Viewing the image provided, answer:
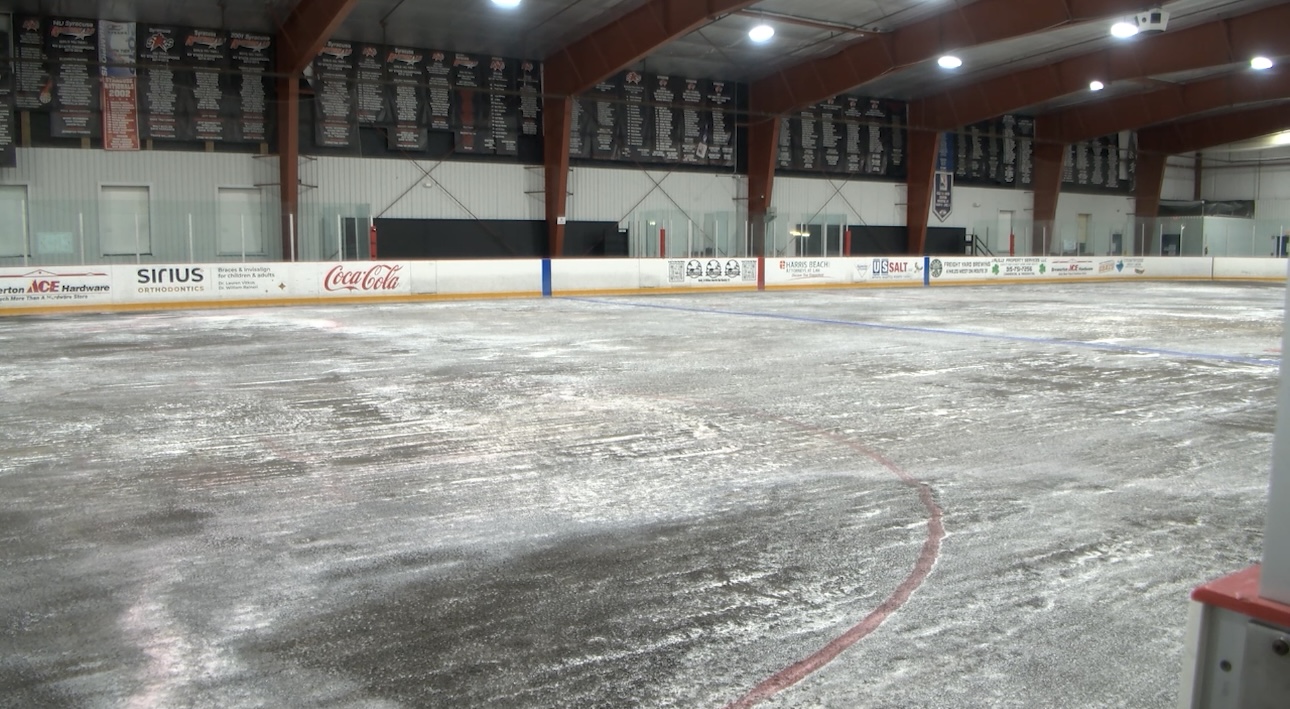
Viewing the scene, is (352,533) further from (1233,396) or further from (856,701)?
(1233,396)

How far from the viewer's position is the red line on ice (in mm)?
3395

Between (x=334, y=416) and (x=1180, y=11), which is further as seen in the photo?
(x=1180, y=11)

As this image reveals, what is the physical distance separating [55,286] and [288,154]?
6946 millimetres

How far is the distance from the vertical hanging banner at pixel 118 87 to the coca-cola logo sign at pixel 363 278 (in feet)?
20.4

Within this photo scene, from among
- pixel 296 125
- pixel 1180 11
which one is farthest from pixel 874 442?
pixel 1180 11

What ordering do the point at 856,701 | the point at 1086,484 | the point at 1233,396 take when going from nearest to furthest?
the point at 856,701 → the point at 1086,484 → the point at 1233,396

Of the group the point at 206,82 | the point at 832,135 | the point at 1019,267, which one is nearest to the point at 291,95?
the point at 206,82

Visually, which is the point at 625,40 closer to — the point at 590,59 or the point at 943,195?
the point at 590,59

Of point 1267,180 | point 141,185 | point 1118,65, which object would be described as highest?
point 1118,65

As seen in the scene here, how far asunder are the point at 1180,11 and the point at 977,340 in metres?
19.4

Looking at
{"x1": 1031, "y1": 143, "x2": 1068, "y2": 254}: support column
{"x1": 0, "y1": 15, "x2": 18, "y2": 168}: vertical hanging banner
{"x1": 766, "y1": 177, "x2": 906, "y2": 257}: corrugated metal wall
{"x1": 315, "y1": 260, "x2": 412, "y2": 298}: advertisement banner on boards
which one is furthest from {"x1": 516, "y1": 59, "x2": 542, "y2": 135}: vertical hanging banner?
{"x1": 1031, "y1": 143, "x2": 1068, "y2": 254}: support column

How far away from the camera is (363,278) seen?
84.8 ft

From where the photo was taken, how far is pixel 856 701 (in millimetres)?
3312

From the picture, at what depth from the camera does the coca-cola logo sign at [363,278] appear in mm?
25609
